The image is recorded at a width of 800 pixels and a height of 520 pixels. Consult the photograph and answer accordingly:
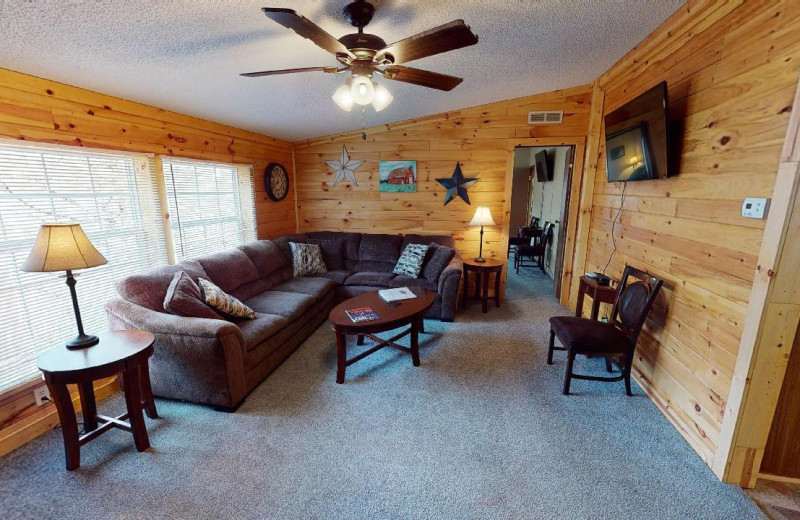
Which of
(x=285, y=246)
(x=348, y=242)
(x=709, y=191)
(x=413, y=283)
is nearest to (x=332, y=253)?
(x=348, y=242)

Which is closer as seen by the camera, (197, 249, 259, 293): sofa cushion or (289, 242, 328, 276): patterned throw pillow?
(197, 249, 259, 293): sofa cushion

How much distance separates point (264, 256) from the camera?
148 inches

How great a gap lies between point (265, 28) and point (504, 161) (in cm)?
312

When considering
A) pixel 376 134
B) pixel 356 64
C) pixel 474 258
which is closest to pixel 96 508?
pixel 356 64

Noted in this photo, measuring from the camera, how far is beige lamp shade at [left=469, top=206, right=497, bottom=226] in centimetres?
402

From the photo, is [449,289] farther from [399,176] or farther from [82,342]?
[82,342]

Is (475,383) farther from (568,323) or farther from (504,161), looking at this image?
(504,161)

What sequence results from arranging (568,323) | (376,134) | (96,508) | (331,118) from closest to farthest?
(96,508), (568,323), (331,118), (376,134)

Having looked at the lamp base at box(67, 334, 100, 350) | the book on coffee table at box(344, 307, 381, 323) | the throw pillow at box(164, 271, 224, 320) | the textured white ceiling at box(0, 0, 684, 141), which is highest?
the textured white ceiling at box(0, 0, 684, 141)

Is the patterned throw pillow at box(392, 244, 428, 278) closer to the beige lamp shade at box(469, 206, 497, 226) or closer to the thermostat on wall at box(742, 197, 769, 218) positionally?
the beige lamp shade at box(469, 206, 497, 226)

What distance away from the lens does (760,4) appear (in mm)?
1631

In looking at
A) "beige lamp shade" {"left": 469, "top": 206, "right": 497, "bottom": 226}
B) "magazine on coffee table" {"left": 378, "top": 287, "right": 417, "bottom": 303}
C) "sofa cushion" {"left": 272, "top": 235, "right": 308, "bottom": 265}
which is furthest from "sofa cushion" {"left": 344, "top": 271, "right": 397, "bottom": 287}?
"beige lamp shade" {"left": 469, "top": 206, "right": 497, "bottom": 226}

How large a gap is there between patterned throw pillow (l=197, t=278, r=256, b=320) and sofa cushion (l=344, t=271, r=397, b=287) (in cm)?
148

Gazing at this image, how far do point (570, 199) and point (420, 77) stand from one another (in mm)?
2867
